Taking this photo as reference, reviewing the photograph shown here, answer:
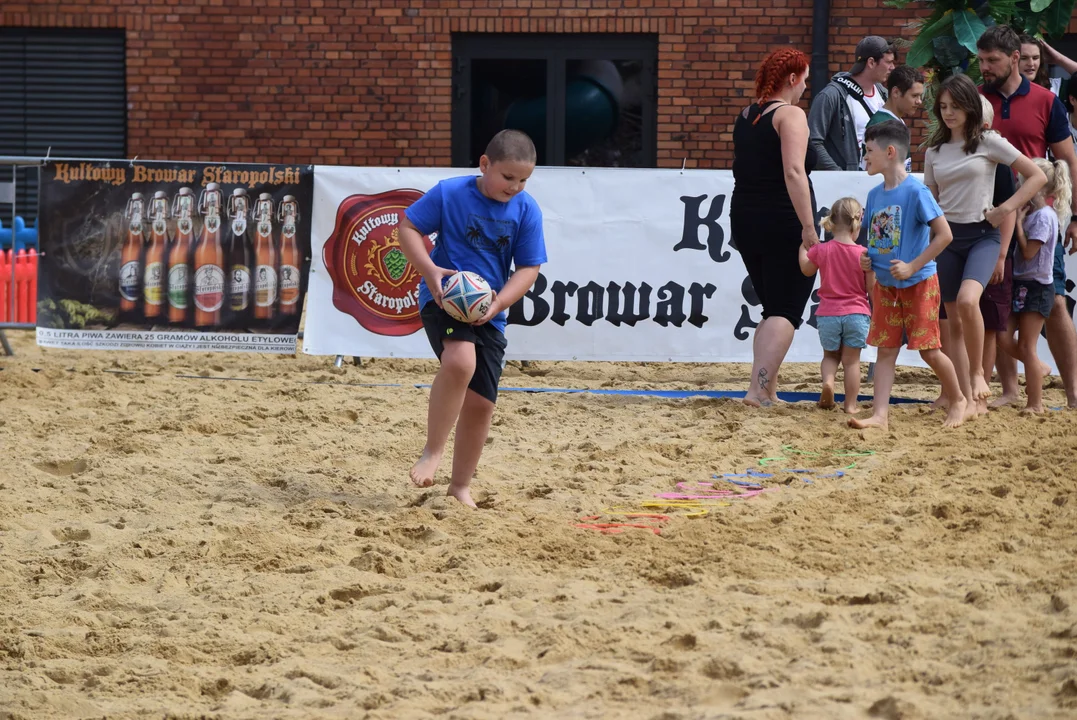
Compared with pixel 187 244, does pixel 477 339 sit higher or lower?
lower

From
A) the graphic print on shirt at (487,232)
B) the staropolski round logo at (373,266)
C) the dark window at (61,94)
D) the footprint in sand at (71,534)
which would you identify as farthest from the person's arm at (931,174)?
the dark window at (61,94)

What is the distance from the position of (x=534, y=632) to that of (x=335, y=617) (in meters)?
0.67

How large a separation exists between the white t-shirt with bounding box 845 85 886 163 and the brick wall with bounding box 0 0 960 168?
5.37 m

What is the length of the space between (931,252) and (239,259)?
187 inches

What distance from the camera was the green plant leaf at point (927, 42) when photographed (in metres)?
9.41

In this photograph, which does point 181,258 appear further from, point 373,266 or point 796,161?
point 796,161

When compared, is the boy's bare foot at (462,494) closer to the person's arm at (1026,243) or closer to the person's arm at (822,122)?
the person's arm at (1026,243)

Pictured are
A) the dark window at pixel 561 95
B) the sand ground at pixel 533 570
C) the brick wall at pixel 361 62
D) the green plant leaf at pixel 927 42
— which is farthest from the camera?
the dark window at pixel 561 95

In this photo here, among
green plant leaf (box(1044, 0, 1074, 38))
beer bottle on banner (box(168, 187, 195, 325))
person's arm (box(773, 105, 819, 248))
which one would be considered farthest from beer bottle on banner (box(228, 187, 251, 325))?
green plant leaf (box(1044, 0, 1074, 38))

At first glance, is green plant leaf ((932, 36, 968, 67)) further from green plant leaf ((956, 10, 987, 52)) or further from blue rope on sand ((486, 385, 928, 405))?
blue rope on sand ((486, 385, 928, 405))

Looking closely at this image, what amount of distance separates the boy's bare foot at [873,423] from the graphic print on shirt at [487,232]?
2507 millimetres

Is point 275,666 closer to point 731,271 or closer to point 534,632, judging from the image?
point 534,632

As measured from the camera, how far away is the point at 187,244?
8.94m

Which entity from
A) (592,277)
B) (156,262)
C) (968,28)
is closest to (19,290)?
(156,262)
